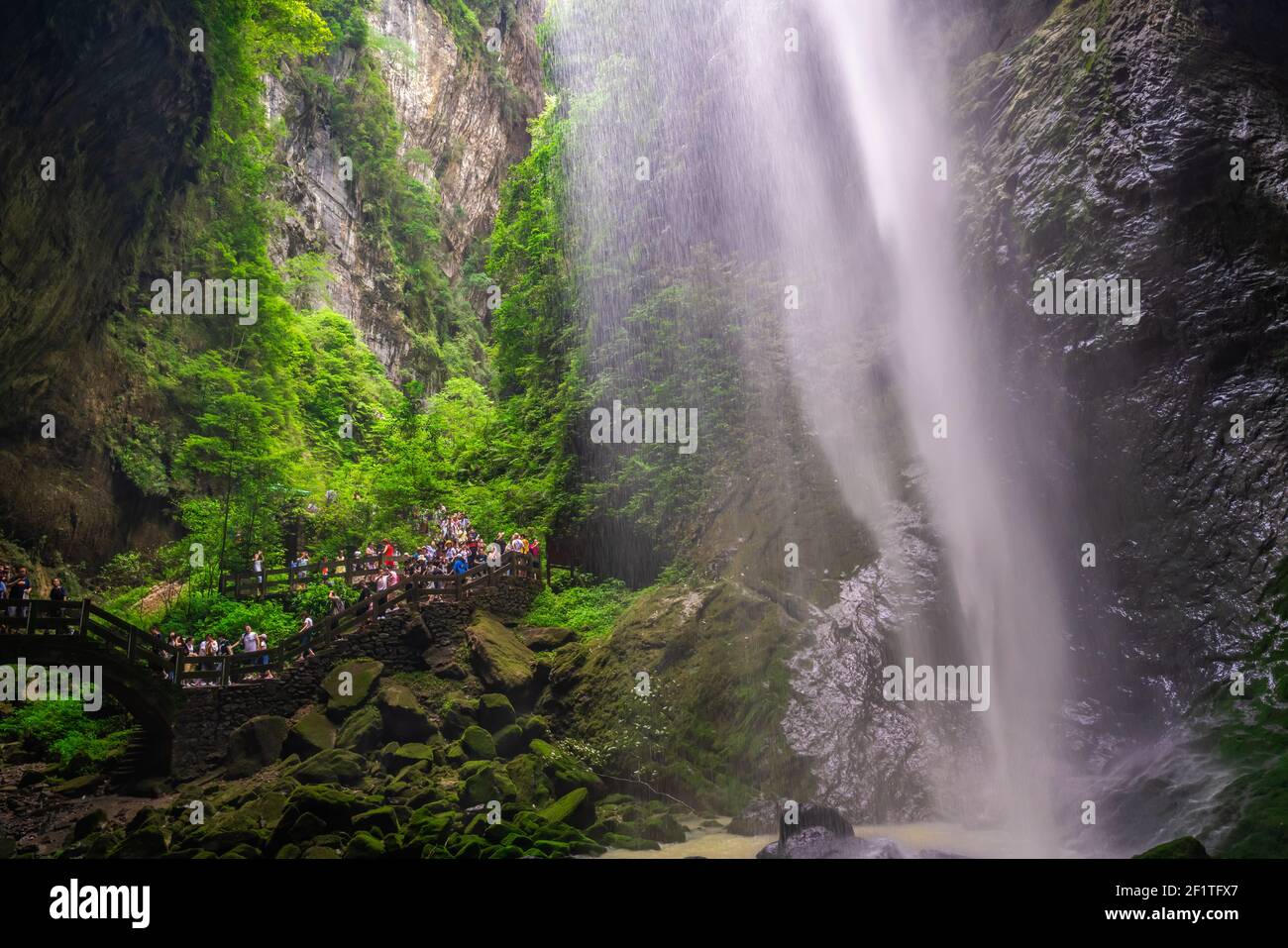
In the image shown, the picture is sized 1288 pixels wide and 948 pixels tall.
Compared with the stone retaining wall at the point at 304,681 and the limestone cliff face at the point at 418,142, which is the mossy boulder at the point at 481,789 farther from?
the limestone cliff face at the point at 418,142

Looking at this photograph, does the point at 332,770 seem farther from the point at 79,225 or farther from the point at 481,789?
the point at 79,225

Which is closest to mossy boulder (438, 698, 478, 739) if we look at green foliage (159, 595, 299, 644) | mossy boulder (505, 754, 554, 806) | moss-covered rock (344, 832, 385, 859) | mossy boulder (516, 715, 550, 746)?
mossy boulder (516, 715, 550, 746)

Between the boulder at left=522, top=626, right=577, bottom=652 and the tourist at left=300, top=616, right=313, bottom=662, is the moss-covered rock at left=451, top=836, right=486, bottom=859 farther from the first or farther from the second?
the tourist at left=300, top=616, right=313, bottom=662

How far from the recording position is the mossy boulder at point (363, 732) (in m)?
15.5

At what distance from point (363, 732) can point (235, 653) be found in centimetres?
442

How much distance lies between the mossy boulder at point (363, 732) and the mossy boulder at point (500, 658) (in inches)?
91.9

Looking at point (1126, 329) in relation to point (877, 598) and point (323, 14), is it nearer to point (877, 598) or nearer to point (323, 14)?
point (877, 598)

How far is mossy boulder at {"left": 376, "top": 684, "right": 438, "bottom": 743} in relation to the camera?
16000 mm

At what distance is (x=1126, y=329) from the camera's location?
1438 centimetres

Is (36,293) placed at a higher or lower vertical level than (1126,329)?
higher

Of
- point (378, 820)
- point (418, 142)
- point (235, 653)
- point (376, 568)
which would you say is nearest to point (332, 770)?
point (378, 820)

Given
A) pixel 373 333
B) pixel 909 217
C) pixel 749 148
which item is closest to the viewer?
pixel 909 217

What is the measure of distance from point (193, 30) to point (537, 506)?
1497 cm
